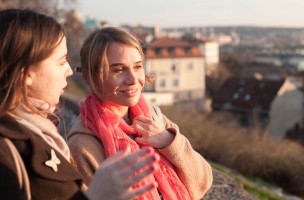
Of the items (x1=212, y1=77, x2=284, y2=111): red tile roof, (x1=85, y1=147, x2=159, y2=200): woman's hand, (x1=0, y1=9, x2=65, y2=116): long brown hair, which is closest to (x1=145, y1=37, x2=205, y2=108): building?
(x1=212, y1=77, x2=284, y2=111): red tile roof

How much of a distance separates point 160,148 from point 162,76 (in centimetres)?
4227

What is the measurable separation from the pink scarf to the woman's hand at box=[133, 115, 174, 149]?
4 centimetres

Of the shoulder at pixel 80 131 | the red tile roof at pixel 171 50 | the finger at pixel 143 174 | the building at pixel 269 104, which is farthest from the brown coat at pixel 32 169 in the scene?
the red tile roof at pixel 171 50

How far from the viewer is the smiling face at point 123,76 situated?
2.23 meters

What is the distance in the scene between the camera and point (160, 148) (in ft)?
7.51

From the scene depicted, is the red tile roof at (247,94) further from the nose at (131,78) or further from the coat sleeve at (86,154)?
the coat sleeve at (86,154)

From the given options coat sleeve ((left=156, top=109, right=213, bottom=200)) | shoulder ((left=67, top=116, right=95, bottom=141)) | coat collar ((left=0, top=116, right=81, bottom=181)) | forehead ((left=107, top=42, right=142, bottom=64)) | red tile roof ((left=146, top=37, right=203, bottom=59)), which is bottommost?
red tile roof ((left=146, top=37, right=203, bottom=59))

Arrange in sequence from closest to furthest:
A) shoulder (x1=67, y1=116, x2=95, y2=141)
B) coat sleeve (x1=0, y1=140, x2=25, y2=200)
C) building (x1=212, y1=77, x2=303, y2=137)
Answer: coat sleeve (x1=0, y1=140, x2=25, y2=200) < shoulder (x1=67, y1=116, x2=95, y2=141) < building (x1=212, y1=77, x2=303, y2=137)

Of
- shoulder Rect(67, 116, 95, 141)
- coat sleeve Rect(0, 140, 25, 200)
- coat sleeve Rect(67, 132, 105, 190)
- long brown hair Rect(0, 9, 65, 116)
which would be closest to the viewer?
coat sleeve Rect(0, 140, 25, 200)

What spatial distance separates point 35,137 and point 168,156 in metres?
0.93

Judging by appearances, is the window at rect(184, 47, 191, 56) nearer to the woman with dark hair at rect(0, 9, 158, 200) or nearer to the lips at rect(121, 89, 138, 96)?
the lips at rect(121, 89, 138, 96)

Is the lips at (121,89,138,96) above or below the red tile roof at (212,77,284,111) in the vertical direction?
above

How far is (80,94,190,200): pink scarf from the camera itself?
2155 millimetres

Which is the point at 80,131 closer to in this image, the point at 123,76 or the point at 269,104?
the point at 123,76
